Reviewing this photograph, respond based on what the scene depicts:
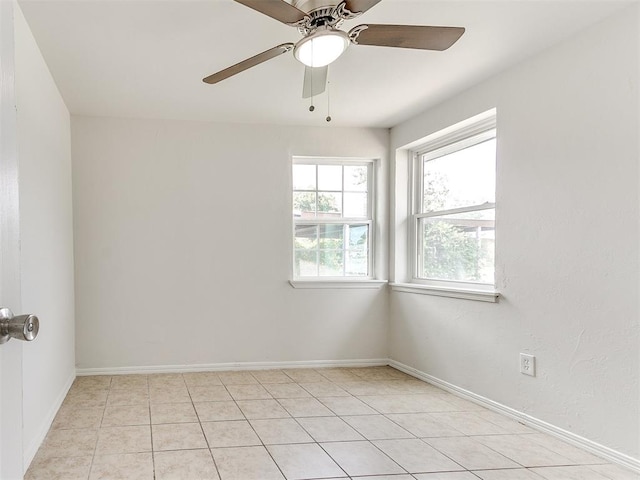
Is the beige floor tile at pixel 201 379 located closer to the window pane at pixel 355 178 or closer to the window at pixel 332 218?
the window at pixel 332 218

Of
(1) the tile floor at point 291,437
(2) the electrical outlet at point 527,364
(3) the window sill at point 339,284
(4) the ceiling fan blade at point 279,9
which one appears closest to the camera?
(4) the ceiling fan blade at point 279,9

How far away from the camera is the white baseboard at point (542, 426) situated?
2.39m

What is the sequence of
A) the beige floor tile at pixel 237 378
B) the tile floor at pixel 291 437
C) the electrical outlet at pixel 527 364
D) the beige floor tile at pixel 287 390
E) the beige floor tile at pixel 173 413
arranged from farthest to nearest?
the beige floor tile at pixel 237 378 → the beige floor tile at pixel 287 390 → the beige floor tile at pixel 173 413 → the electrical outlet at pixel 527 364 → the tile floor at pixel 291 437

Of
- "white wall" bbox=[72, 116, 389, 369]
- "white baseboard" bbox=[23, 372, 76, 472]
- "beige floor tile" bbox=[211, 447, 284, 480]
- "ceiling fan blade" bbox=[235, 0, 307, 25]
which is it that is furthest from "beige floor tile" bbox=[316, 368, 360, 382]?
"ceiling fan blade" bbox=[235, 0, 307, 25]

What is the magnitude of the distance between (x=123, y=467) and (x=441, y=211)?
2.87 meters

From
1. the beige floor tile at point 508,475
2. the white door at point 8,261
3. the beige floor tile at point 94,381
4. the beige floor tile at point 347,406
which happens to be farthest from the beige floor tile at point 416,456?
the beige floor tile at point 94,381

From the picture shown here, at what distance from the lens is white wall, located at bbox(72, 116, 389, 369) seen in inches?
167

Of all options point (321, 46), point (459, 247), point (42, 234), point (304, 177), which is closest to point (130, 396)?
point (42, 234)

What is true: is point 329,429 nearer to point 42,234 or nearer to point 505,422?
point 505,422

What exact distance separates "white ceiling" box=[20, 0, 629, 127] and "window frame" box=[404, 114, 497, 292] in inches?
11.9

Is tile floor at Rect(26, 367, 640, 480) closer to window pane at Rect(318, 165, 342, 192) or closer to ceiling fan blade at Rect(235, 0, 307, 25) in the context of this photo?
window pane at Rect(318, 165, 342, 192)

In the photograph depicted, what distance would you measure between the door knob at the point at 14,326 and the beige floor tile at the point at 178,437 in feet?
6.23

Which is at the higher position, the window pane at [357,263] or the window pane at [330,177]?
the window pane at [330,177]

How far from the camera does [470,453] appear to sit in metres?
2.55
